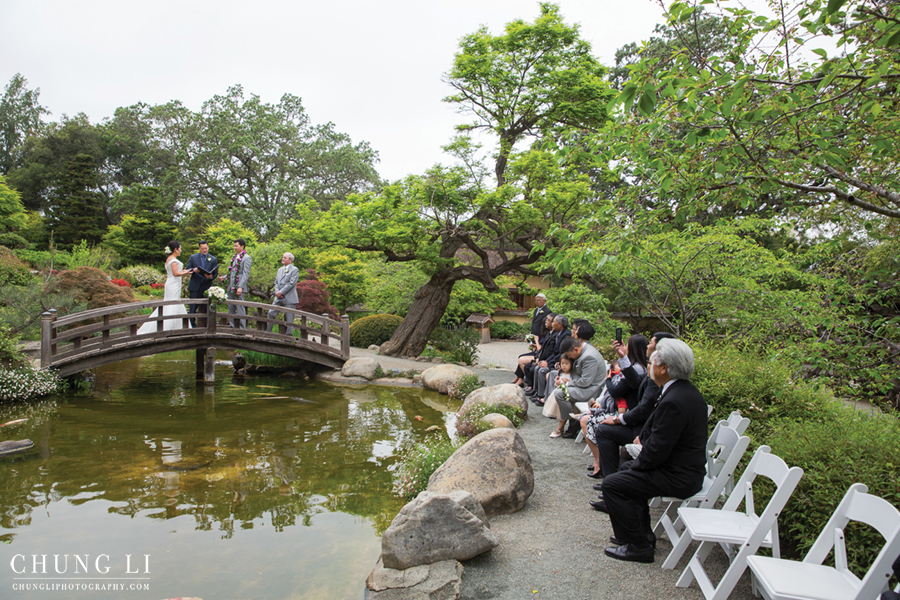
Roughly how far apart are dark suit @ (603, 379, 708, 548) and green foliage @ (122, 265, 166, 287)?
26156mm

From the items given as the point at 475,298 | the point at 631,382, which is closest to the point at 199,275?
the point at 475,298

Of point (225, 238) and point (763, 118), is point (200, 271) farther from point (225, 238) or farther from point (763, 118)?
point (225, 238)

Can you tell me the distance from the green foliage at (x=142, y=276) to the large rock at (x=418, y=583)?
2520cm

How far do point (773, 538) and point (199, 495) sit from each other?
5.52m

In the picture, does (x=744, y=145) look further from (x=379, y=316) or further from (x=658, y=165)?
(x=379, y=316)

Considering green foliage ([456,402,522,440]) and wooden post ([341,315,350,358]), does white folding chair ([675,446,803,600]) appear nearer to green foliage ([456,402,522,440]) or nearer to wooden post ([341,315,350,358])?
green foliage ([456,402,522,440])

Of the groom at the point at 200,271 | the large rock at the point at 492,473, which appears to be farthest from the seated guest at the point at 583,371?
the groom at the point at 200,271

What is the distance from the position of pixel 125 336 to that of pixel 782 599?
11.8 meters

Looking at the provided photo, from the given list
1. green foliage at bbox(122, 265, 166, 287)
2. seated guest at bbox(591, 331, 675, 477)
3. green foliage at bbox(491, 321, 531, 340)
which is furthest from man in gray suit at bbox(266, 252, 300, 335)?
green foliage at bbox(122, 265, 166, 287)

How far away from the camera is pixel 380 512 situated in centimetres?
546

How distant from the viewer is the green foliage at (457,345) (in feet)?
51.1

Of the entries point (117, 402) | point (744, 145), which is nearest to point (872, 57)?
point (744, 145)

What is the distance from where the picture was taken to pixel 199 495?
18.9 ft

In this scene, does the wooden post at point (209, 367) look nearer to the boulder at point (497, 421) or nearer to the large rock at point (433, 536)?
the boulder at point (497, 421)
